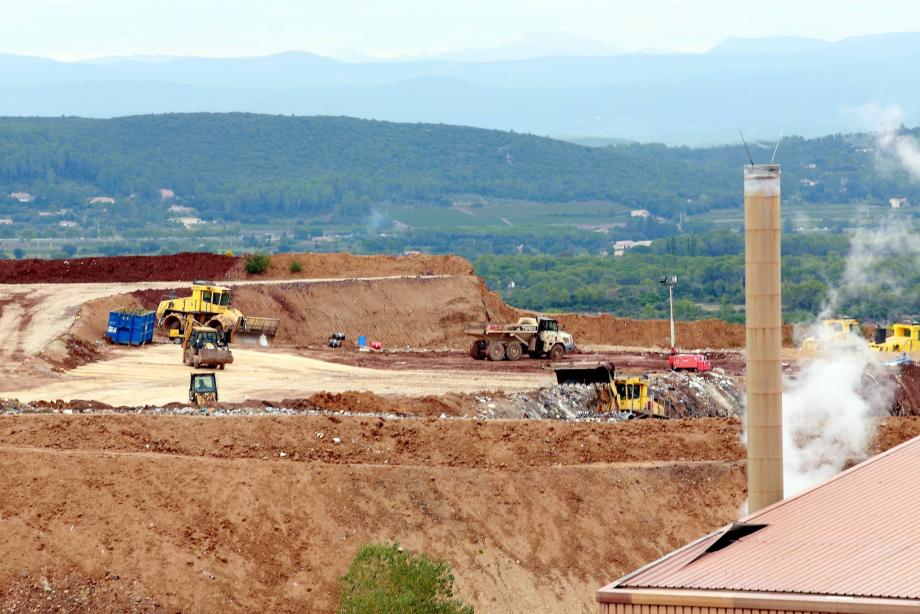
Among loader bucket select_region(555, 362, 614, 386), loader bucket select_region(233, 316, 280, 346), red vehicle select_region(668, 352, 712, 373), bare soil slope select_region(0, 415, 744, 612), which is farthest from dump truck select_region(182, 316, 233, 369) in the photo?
bare soil slope select_region(0, 415, 744, 612)

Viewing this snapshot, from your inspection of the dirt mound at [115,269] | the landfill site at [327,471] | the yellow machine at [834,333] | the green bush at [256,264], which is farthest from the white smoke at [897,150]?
the landfill site at [327,471]

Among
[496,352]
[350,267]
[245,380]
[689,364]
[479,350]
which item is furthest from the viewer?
[350,267]

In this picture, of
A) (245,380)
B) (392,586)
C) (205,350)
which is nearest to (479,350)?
(205,350)

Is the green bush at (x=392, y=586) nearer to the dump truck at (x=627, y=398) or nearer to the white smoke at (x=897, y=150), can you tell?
the dump truck at (x=627, y=398)

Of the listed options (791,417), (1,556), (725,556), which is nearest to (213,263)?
(791,417)

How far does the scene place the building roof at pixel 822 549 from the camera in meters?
26.7

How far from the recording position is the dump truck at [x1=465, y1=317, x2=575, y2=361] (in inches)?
2835

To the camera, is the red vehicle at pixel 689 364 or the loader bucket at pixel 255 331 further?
the loader bucket at pixel 255 331

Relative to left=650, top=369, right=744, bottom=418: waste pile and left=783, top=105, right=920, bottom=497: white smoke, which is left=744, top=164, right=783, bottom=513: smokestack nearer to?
left=783, top=105, right=920, bottom=497: white smoke

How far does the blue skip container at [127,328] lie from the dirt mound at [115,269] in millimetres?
20319

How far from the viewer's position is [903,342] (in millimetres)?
73625

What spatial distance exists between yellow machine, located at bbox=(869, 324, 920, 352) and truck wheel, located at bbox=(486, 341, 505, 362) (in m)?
15.6

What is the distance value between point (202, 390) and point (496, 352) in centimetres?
2172

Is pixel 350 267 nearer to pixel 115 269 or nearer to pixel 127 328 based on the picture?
pixel 115 269
